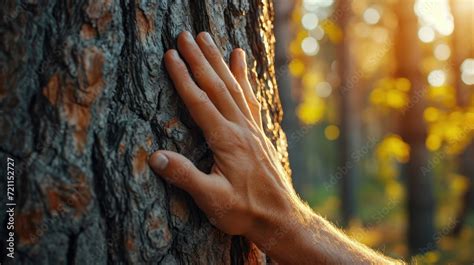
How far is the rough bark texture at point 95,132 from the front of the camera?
4.98 feet

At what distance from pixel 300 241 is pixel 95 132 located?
0.72 meters

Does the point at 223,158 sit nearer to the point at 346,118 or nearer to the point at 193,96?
the point at 193,96

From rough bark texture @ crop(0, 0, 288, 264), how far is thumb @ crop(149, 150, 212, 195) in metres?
0.04

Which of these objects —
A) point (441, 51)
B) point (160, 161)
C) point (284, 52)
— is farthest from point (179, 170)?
point (441, 51)

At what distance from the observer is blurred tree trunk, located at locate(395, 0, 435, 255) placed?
887 cm

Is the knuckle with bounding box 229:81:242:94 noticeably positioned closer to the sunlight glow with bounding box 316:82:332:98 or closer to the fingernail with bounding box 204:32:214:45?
the fingernail with bounding box 204:32:214:45

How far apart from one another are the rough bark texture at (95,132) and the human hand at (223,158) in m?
0.06

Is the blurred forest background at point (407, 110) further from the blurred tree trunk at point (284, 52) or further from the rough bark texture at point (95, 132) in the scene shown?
the rough bark texture at point (95, 132)

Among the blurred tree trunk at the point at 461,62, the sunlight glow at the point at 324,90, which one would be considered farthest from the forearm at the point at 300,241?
the sunlight glow at the point at 324,90

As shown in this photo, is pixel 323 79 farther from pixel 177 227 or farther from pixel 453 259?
pixel 177 227

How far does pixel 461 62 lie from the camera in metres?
13.5

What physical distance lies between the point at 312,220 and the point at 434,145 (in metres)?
9.52

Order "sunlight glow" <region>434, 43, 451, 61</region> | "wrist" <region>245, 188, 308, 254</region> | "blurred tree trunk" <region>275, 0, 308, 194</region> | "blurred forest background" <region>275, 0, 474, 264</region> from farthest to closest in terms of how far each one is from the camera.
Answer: "sunlight glow" <region>434, 43, 451, 61</region>
"blurred forest background" <region>275, 0, 474, 264</region>
"blurred tree trunk" <region>275, 0, 308, 194</region>
"wrist" <region>245, 188, 308, 254</region>

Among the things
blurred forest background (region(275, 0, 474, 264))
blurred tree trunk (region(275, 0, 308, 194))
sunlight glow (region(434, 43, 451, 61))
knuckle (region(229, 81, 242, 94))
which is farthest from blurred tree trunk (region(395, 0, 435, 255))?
sunlight glow (region(434, 43, 451, 61))
